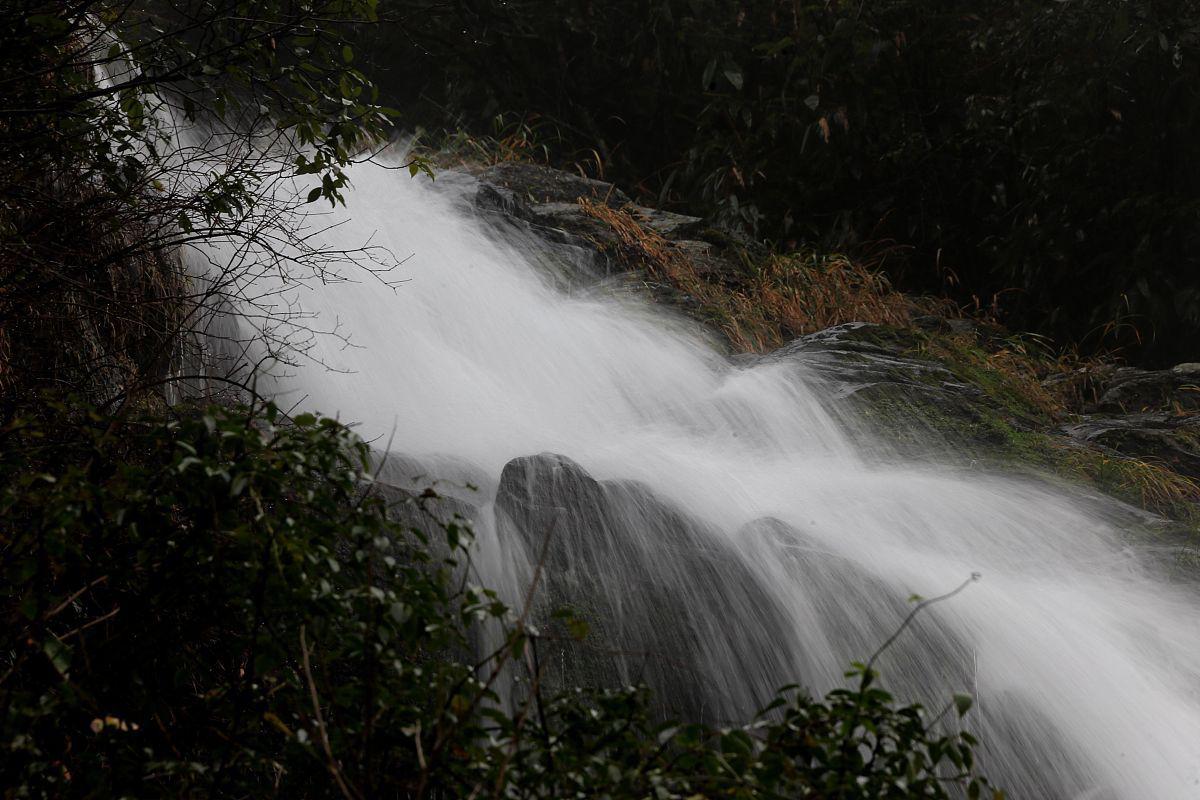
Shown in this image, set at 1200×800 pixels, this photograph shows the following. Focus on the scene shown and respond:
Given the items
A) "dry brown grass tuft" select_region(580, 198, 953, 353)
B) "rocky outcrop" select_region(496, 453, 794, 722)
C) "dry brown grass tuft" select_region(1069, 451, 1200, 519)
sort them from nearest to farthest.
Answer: "rocky outcrop" select_region(496, 453, 794, 722), "dry brown grass tuft" select_region(1069, 451, 1200, 519), "dry brown grass tuft" select_region(580, 198, 953, 353)

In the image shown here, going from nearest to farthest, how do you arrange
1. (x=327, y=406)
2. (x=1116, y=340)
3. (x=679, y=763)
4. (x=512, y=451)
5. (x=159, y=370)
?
(x=679, y=763), (x=159, y=370), (x=512, y=451), (x=327, y=406), (x=1116, y=340)

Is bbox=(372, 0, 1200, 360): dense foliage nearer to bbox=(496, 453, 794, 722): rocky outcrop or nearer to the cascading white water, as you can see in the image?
the cascading white water

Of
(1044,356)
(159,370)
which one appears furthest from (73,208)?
(1044,356)

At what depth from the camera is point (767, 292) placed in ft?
23.9

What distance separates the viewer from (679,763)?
181cm

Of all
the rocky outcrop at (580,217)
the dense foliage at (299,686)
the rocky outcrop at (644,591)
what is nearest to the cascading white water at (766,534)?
the rocky outcrop at (644,591)

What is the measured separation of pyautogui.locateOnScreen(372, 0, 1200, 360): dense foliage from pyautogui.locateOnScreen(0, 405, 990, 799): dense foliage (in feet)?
24.2

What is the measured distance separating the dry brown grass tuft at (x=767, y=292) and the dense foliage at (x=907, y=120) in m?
1.62

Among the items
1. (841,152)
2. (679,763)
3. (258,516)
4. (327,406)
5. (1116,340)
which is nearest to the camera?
(679,763)

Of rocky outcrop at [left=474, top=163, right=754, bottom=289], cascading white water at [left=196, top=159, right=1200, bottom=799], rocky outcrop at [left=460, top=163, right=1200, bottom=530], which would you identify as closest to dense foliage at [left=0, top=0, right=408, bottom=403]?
cascading white water at [left=196, top=159, right=1200, bottom=799]

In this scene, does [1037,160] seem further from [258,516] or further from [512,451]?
[258,516]

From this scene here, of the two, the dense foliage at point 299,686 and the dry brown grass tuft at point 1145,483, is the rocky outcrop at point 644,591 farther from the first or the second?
the dry brown grass tuft at point 1145,483

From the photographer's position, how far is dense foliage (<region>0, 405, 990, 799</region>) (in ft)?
5.93

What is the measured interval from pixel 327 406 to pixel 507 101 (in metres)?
6.57
